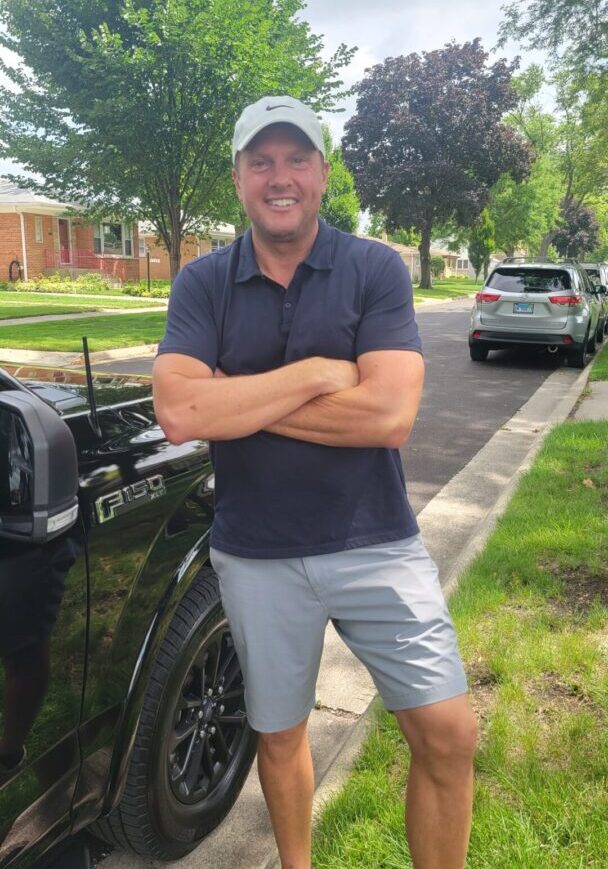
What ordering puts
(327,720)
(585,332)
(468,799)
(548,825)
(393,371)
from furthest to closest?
(585,332) < (327,720) < (548,825) < (393,371) < (468,799)

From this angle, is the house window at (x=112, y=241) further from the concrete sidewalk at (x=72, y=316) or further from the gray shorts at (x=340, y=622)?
the gray shorts at (x=340, y=622)

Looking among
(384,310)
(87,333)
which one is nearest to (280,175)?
(384,310)

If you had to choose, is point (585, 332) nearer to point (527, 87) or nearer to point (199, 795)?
point (199, 795)

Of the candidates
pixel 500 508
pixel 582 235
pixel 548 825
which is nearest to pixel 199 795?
pixel 548 825

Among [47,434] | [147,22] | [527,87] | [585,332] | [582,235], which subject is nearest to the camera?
[47,434]

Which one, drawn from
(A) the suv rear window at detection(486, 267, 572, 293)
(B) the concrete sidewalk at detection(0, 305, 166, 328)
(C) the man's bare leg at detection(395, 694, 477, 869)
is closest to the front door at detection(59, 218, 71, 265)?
(B) the concrete sidewalk at detection(0, 305, 166, 328)

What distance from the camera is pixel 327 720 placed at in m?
2.90

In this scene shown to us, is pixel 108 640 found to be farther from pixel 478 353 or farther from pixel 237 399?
pixel 478 353

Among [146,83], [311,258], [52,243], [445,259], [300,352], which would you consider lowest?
[300,352]

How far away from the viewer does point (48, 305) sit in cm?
2295

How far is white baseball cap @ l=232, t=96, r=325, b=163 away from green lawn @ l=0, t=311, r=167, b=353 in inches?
416

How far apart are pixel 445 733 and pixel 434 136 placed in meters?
43.4

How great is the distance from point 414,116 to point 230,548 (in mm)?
43578

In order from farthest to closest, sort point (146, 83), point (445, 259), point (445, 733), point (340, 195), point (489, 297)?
point (445, 259)
point (340, 195)
point (146, 83)
point (489, 297)
point (445, 733)
